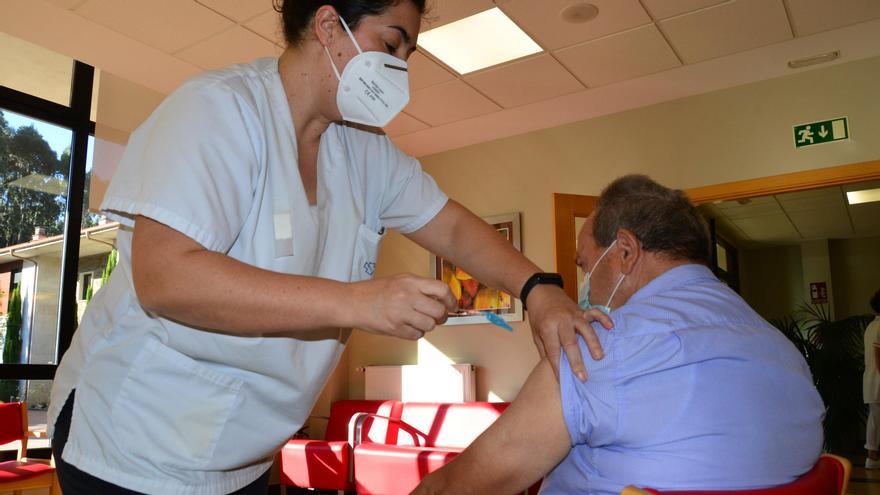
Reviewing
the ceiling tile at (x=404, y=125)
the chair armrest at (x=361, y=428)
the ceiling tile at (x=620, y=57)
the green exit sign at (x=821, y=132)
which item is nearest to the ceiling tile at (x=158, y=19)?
the ceiling tile at (x=404, y=125)

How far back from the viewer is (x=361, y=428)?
16.2 feet

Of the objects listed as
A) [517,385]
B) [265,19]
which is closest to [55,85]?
[265,19]

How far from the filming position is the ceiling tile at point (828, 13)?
11.7 feet

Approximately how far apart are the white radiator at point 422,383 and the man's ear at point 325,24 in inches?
169

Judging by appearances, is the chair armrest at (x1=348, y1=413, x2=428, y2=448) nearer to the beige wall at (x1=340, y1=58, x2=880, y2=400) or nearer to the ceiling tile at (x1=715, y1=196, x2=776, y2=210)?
the beige wall at (x1=340, y1=58, x2=880, y2=400)

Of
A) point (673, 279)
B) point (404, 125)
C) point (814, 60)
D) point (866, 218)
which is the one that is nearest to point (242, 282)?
point (673, 279)

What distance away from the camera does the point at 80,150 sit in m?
5.06

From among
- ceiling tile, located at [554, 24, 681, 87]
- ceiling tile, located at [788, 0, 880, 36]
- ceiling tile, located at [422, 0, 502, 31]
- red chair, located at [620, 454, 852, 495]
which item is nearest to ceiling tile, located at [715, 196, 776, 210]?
ceiling tile, located at [554, 24, 681, 87]

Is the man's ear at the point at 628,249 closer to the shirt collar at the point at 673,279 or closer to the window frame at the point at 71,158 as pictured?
the shirt collar at the point at 673,279

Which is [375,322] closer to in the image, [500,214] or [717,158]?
[717,158]

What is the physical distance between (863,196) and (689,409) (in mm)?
8007

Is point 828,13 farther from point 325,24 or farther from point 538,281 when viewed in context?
point 325,24

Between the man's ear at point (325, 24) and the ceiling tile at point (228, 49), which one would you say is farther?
the ceiling tile at point (228, 49)

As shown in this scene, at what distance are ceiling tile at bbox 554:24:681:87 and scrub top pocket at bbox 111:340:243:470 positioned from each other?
3.57 m
